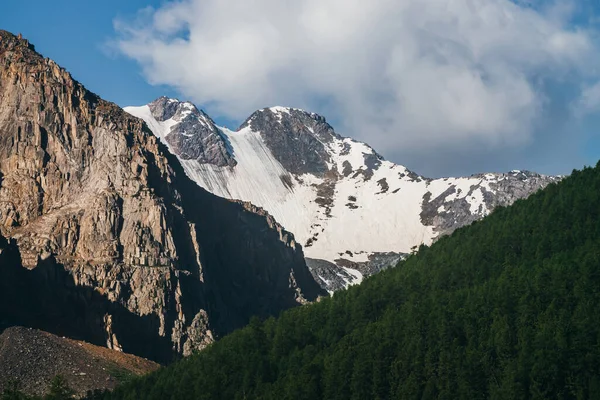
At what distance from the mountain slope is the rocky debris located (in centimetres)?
1121

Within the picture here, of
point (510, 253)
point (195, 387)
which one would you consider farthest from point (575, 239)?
point (195, 387)

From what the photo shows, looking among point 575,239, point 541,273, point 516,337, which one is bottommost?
point 516,337

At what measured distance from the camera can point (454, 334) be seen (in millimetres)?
151000

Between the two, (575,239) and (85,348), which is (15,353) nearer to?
(85,348)

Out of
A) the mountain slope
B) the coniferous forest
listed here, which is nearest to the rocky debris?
the coniferous forest

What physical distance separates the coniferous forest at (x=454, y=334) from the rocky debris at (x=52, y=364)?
1024 centimetres

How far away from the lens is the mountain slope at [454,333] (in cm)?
13675

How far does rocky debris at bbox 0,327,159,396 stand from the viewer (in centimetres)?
16350

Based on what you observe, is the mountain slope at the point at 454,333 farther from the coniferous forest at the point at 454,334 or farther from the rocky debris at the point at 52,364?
the rocky debris at the point at 52,364

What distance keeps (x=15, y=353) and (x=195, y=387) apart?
3459 centimetres

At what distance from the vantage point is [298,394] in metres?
148

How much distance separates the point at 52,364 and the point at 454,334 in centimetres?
7086

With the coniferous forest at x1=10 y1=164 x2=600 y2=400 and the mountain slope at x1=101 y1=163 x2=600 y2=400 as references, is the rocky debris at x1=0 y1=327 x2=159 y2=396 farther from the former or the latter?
the mountain slope at x1=101 y1=163 x2=600 y2=400

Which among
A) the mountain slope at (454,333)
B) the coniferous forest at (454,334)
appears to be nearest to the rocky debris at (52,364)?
the coniferous forest at (454,334)
